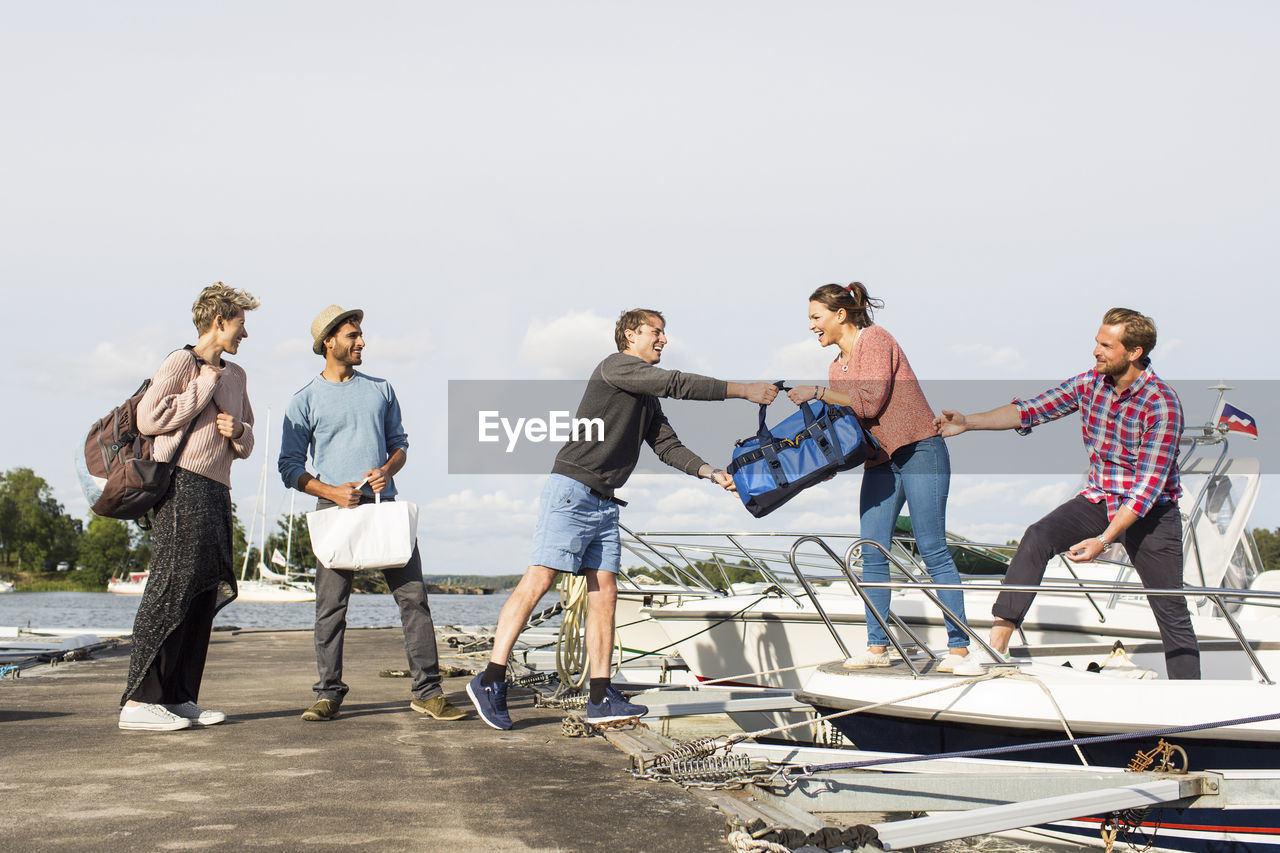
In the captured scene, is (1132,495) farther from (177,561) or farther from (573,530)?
(177,561)

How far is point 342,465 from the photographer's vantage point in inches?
208

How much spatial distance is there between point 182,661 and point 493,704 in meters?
1.37

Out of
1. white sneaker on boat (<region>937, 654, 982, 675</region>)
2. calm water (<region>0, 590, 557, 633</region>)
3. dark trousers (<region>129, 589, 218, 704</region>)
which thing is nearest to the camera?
white sneaker on boat (<region>937, 654, 982, 675</region>)

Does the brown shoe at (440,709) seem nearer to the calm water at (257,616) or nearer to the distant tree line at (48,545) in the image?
the calm water at (257,616)

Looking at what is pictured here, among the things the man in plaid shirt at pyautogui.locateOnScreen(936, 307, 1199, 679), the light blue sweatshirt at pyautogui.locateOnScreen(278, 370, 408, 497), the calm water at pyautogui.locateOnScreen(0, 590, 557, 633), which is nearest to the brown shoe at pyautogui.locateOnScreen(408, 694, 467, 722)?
the light blue sweatshirt at pyautogui.locateOnScreen(278, 370, 408, 497)

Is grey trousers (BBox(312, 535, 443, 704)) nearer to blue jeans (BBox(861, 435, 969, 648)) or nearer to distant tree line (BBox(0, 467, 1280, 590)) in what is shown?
blue jeans (BBox(861, 435, 969, 648))

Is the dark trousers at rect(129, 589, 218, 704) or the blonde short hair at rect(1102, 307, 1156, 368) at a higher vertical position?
the blonde short hair at rect(1102, 307, 1156, 368)

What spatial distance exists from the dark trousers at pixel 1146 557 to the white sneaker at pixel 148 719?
139 inches

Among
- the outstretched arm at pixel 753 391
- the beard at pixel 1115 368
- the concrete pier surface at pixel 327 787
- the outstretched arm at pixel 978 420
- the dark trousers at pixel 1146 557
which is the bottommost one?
the concrete pier surface at pixel 327 787

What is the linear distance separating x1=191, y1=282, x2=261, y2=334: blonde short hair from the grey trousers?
4.15ft

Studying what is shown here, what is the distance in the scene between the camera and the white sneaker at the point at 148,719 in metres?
4.60

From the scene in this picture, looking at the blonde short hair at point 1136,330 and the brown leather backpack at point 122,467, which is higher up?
the blonde short hair at point 1136,330

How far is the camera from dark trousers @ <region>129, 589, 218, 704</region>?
466 cm

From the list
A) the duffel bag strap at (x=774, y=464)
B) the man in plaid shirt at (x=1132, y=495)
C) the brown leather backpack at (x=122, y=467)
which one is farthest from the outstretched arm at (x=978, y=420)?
the brown leather backpack at (x=122, y=467)
